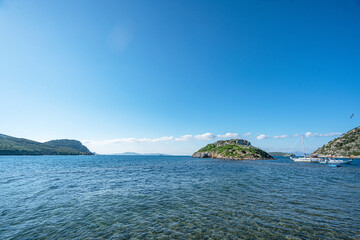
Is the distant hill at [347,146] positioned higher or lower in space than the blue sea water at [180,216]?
higher

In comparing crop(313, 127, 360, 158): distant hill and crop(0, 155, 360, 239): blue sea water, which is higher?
crop(313, 127, 360, 158): distant hill

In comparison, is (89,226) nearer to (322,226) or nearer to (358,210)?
(322,226)

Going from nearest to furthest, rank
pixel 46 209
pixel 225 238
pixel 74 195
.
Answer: pixel 225 238 < pixel 46 209 < pixel 74 195

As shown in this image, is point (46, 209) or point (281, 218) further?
point (46, 209)

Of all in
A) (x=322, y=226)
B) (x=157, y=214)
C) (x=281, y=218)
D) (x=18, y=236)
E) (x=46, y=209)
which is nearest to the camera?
(x=18, y=236)

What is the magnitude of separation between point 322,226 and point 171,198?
15.3m

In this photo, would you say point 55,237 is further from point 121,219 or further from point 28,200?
point 28,200

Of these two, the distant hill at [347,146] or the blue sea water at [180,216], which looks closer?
the blue sea water at [180,216]

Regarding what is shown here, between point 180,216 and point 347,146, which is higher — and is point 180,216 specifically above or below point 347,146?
below

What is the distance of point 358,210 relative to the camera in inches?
616

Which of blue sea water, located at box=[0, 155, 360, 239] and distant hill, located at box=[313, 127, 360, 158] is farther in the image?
distant hill, located at box=[313, 127, 360, 158]

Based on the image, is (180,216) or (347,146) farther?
(347,146)

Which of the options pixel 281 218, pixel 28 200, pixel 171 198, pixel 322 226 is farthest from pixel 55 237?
pixel 322 226

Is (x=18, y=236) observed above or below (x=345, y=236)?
below
